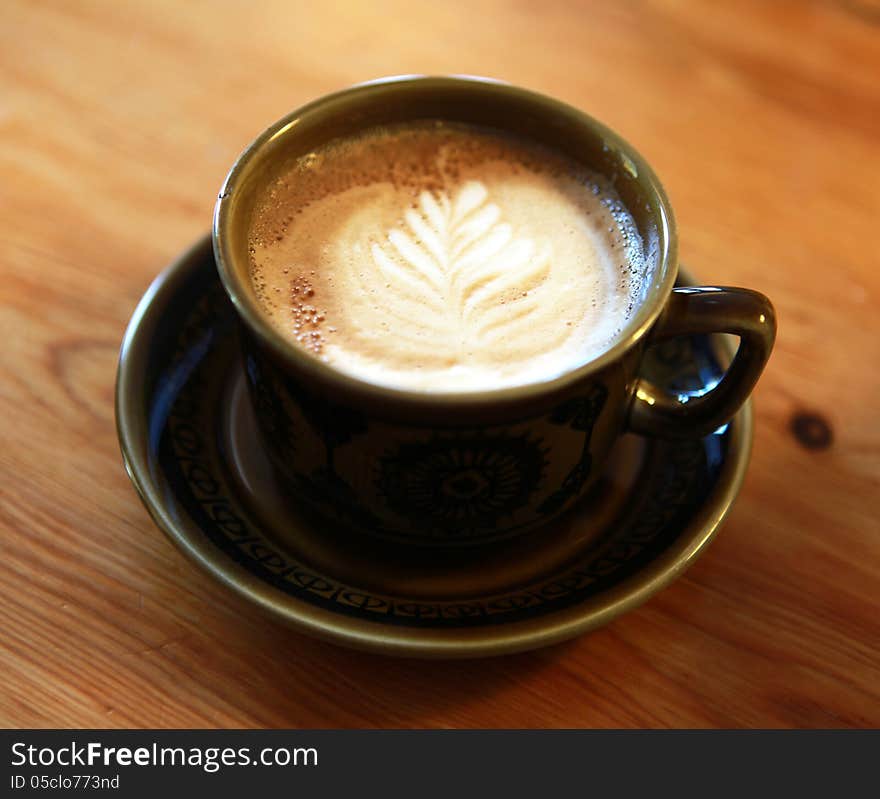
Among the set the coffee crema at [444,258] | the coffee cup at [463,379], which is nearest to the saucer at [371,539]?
the coffee cup at [463,379]

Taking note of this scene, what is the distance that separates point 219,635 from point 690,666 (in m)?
0.35

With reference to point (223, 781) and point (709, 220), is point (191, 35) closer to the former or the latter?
point (709, 220)

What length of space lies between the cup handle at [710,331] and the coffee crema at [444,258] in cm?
5

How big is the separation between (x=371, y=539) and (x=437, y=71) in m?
0.72

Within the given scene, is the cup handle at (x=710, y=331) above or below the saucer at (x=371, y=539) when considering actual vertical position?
above

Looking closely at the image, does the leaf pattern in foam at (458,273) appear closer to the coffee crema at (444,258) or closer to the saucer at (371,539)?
the coffee crema at (444,258)

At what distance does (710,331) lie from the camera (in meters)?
0.71

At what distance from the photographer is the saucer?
67cm

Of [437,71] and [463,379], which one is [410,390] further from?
[437,71]

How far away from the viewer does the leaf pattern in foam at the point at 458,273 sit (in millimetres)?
737

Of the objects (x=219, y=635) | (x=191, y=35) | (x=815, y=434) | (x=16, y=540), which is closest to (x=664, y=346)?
(x=815, y=434)

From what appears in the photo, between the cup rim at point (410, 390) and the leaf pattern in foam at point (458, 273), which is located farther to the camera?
the leaf pattern in foam at point (458, 273)

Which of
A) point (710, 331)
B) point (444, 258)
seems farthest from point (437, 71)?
point (710, 331)

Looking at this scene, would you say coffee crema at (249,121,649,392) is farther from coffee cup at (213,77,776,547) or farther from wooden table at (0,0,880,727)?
wooden table at (0,0,880,727)
